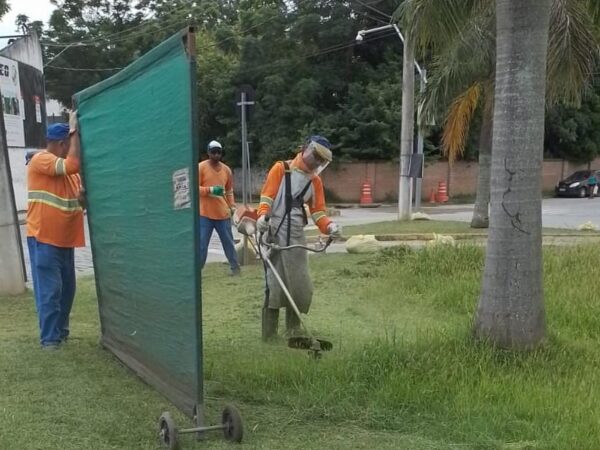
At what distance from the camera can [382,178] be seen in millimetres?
32812

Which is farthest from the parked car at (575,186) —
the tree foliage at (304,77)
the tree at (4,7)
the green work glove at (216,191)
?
the green work glove at (216,191)

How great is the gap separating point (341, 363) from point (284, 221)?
1422 millimetres

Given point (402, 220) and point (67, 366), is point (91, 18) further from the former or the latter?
point (67, 366)

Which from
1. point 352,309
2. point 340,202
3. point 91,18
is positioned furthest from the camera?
point 91,18

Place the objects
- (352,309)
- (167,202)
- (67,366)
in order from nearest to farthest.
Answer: (167,202) < (67,366) < (352,309)

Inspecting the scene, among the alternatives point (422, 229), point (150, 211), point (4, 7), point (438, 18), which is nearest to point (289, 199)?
point (150, 211)

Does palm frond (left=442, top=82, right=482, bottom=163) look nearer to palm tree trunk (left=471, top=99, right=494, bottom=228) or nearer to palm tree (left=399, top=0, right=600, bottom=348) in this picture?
palm tree trunk (left=471, top=99, right=494, bottom=228)

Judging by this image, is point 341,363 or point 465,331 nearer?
point 341,363

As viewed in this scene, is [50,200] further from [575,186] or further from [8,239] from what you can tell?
[575,186]

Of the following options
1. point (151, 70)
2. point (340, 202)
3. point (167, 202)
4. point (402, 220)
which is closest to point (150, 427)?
point (167, 202)

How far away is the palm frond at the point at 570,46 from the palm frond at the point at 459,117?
4.11 m

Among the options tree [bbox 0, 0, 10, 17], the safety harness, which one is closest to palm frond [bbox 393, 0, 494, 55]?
the safety harness

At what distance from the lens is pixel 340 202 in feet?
108

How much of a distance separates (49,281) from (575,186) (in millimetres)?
33077
